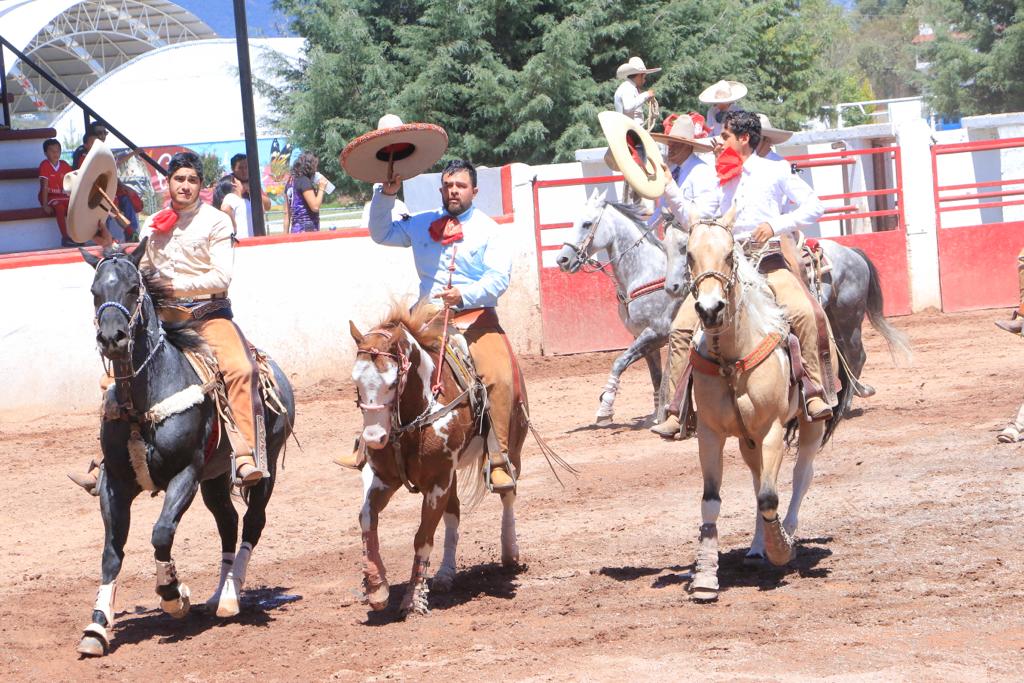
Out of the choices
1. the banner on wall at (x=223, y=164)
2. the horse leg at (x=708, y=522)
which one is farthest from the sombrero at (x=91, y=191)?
the banner on wall at (x=223, y=164)

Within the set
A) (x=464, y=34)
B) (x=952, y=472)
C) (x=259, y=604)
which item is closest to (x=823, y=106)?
(x=464, y=34)

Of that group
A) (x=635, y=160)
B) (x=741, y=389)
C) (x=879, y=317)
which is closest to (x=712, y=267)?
(x=741, y=389)

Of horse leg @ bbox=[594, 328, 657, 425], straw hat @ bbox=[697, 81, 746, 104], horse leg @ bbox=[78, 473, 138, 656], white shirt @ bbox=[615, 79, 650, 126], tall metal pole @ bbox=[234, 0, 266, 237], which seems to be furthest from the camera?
tall metal pole @ bbox=[234, 0, 266, 237]

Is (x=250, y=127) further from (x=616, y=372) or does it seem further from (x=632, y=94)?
(x=616, y=372)

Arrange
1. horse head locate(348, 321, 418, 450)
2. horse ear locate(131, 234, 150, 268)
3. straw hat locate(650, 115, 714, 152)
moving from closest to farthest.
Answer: horse head locate(348, 321, 418, 450) → horse ear locate(131, 234, 150, 268) → straw hat locate(650, 115, 714, 152)

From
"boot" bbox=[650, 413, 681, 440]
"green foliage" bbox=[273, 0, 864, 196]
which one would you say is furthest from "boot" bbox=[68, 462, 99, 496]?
"green foliage" bbox=[273, 0, 864, 196]

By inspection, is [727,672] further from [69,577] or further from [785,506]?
[69,577]

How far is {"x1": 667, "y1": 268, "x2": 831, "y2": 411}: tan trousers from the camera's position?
266 inches

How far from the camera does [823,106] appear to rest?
1716 inches

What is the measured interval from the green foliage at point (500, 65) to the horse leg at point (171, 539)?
18802mm

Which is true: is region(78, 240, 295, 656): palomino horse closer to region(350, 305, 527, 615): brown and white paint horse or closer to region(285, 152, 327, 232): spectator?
region(350, 305, 527, 615): brown and white paint horse

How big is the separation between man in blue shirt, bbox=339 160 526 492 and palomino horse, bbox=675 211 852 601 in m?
0.98

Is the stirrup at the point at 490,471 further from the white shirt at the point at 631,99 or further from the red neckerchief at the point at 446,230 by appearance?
the white shirt at the point at 631,99

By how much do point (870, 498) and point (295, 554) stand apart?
357cm
